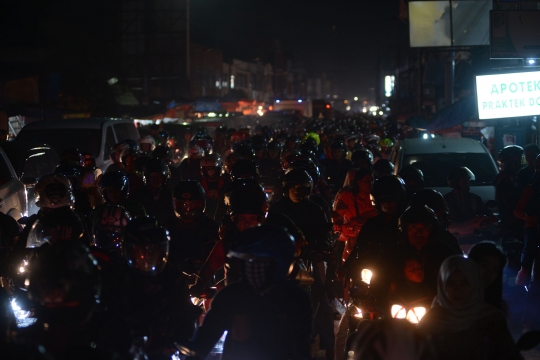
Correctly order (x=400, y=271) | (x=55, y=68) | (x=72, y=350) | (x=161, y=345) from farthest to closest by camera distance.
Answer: (x=55, y=68), (x=400, y=271), (x=161, y=345), (x=72, y=350)

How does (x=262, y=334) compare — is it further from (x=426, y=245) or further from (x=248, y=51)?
(x=248, y=51)

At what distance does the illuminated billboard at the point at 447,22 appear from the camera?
3180 centimetres

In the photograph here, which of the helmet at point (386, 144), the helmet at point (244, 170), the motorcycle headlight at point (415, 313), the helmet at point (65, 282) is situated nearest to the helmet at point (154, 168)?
the helmet at point (244, 170)

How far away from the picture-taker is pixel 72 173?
32.3ft

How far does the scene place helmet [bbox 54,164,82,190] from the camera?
969cm

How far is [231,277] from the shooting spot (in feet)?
18.0

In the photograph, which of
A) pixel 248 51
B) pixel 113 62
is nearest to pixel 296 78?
pixel 248 51

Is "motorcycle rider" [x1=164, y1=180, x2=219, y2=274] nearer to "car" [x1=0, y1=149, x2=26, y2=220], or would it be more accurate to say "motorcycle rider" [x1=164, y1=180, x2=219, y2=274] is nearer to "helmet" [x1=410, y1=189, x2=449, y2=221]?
"helmet" [x1=410, y1=189, x2=449, y2=221]

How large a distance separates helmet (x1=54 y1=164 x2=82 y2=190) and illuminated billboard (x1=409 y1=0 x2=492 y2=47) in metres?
24.3

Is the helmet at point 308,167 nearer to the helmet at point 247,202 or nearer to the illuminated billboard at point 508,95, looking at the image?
the helmet at point 247,202

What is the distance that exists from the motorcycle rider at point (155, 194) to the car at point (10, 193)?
1892 millimetres

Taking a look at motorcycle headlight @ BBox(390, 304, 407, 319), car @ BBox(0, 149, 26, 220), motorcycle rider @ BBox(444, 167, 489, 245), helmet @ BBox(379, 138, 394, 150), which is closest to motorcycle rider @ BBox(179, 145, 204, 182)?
car @ BBox(0, 149, 26, 220)

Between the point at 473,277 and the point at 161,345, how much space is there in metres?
1.81

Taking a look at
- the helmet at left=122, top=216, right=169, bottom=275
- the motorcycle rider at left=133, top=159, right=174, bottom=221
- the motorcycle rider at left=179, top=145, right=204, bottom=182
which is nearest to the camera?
the helmet at left=122, top=216, right=169, bottom=275
